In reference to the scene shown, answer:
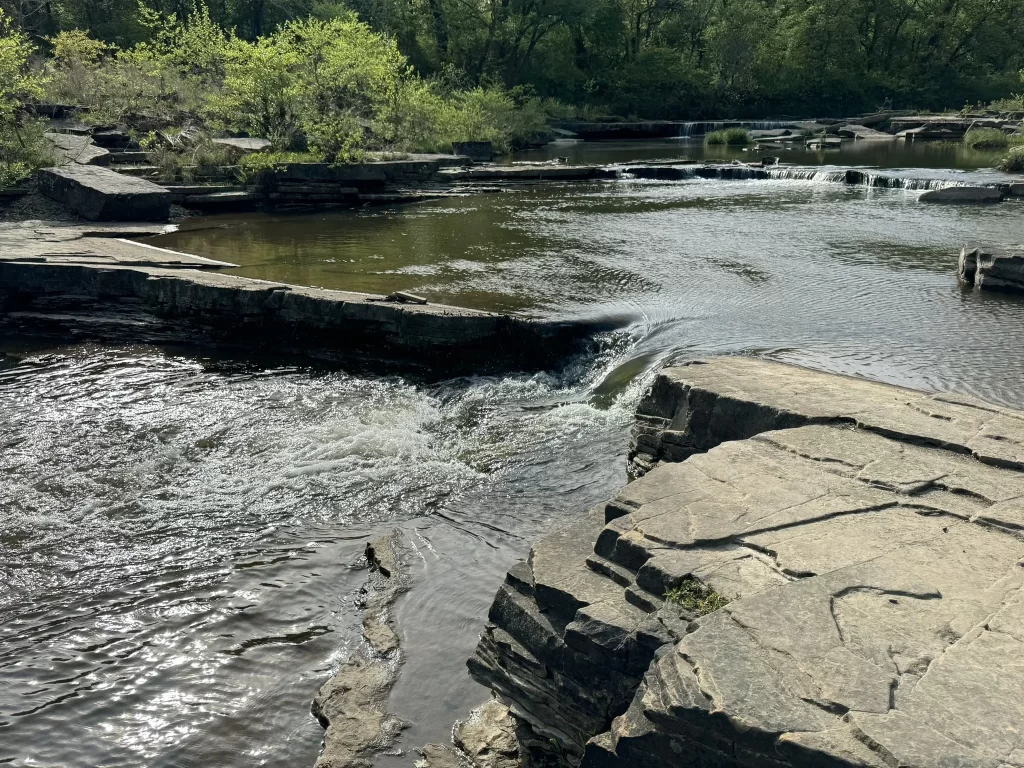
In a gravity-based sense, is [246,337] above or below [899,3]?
below

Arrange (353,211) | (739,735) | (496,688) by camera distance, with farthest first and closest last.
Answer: (353,211), (496,688), (739,735)

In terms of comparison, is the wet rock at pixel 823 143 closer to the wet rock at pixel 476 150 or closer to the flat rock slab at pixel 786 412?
the wet rock at pixel 476 150

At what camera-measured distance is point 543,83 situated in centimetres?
4672

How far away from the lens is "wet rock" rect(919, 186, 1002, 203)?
16594 millimetres

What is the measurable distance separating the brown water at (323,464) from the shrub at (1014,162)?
8.89m

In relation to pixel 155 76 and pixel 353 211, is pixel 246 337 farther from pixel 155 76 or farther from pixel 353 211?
pixel 155 76

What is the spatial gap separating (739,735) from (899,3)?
56.1 m

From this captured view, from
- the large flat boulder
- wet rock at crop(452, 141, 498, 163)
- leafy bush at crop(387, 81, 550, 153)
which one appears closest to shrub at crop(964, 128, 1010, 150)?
leafy bush at crop(387, 81, 550, 153)

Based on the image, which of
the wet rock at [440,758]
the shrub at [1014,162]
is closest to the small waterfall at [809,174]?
the shrub at [1014,162]

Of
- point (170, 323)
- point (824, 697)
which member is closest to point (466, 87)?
point (170, 323)

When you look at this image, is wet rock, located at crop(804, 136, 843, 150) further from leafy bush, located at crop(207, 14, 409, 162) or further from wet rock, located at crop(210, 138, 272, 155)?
wet rock, located at crop(210, 138, 272, 155)

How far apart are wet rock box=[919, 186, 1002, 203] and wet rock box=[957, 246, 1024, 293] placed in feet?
23.9

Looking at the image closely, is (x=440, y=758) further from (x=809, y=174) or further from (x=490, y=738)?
(x=809, y=174)

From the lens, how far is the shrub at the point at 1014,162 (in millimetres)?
20422
